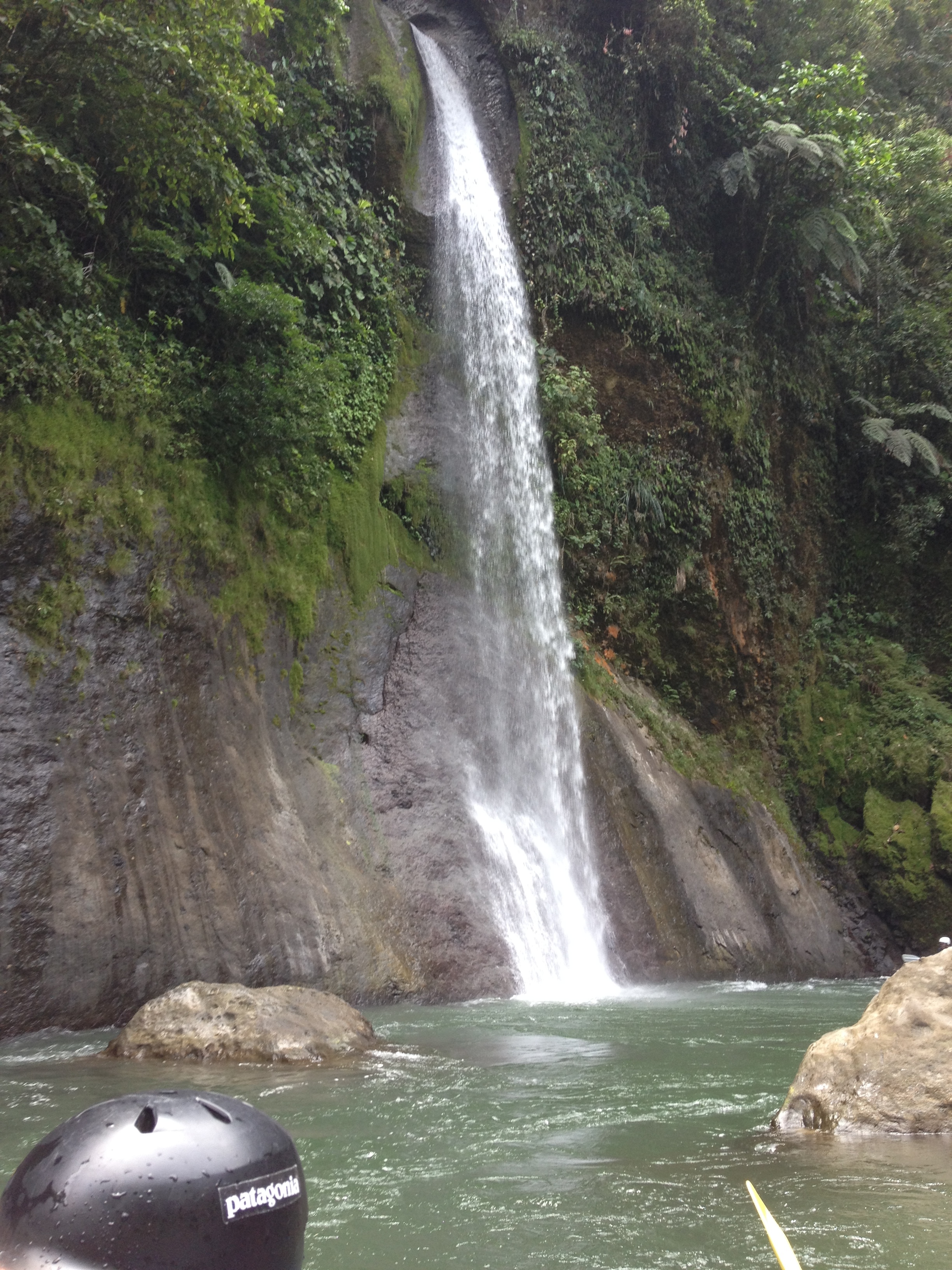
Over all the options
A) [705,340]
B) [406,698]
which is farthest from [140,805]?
[705,340]

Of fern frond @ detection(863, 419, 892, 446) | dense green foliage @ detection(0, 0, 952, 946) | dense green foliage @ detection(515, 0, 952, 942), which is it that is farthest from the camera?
fern frond @ detection(863, 419, 892, 446)

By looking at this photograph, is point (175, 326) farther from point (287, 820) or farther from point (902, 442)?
point (902, 442)

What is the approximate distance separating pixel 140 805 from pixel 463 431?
7.22 metres

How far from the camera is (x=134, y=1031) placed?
235 inches

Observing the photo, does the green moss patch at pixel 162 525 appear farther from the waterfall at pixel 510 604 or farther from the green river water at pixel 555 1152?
the green river water at pixel 555 1152

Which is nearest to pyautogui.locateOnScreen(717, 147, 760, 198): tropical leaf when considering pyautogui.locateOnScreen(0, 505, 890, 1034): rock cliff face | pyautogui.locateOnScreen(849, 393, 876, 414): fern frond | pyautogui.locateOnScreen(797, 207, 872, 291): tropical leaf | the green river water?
pyautogui.locateOnScreen(797, 207, 872, 291): tropical leaf

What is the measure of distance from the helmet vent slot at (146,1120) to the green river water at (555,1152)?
1.30 meters

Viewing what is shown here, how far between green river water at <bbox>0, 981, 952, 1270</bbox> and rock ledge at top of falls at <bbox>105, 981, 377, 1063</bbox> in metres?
0.20

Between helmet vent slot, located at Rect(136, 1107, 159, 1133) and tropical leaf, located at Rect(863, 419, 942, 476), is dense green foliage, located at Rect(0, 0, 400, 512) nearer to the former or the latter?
helmet vent slot, located at Rect(136, 1107, 159, 1133)

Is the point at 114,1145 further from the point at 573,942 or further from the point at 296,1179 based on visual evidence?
the point at 573,942

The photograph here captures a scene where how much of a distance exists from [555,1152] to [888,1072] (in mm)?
1409

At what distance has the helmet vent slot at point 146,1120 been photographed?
1.75 m

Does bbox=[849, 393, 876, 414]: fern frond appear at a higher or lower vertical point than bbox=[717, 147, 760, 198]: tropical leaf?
lower

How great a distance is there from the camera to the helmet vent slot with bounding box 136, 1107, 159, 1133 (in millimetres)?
1752
